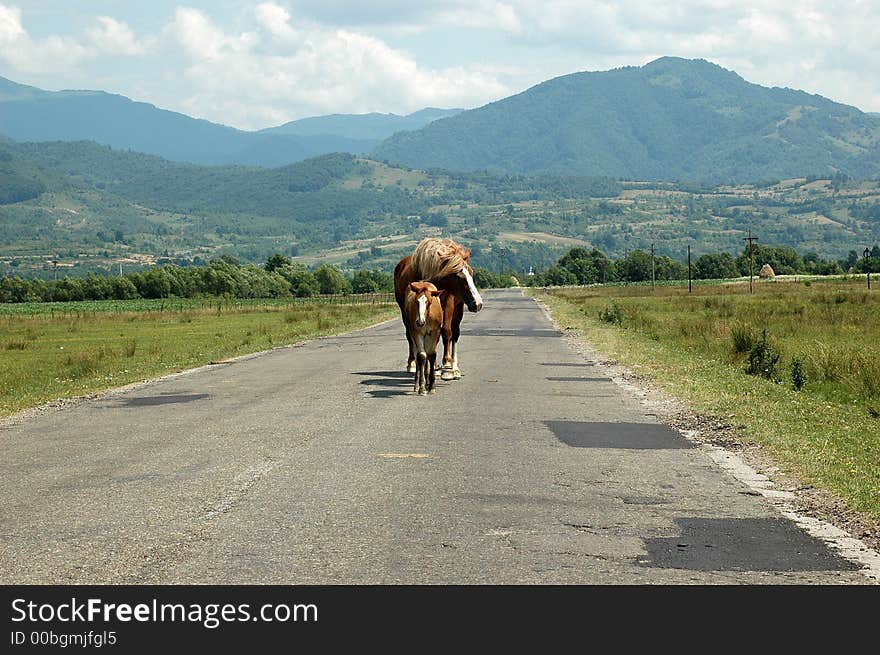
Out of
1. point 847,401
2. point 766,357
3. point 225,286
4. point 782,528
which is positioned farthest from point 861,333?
point 225,286

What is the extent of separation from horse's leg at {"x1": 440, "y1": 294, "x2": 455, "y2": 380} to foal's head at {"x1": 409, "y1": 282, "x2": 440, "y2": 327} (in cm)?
94

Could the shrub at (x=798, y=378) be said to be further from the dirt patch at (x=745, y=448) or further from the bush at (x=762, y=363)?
the dirt patch at (x=745, y=448)

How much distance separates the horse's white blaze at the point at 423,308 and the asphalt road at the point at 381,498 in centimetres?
137

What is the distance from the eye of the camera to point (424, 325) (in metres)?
17.5

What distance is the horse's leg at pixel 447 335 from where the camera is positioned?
782 inches

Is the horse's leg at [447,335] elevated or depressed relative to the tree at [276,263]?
depressed

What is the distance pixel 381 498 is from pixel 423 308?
8.29 meters

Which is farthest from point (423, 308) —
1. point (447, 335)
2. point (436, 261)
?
point (447, 335)

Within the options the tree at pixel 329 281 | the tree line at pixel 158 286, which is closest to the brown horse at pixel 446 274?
the tree line at pixel 158 286

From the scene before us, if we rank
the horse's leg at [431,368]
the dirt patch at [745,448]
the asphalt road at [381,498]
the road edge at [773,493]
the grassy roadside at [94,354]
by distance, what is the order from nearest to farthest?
the asphalt road at [381,498] < the road edge at [773,493] < the dirt patch at [745,448] < the horse's leg at [431,368] < the grassy roadside at [94,354]

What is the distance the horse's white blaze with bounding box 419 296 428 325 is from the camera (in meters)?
17.4

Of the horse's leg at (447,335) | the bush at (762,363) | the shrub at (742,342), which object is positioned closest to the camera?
the horse's leg at (447,335)

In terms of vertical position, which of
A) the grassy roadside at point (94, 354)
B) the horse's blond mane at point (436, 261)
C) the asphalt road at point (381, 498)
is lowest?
the grassy roadside at point (94, 354)

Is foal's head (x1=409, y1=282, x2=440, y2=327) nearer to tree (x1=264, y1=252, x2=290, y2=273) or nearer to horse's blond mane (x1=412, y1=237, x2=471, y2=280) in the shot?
horse's blond mane (x1=412, y1=237, x2=471, y2=280)
